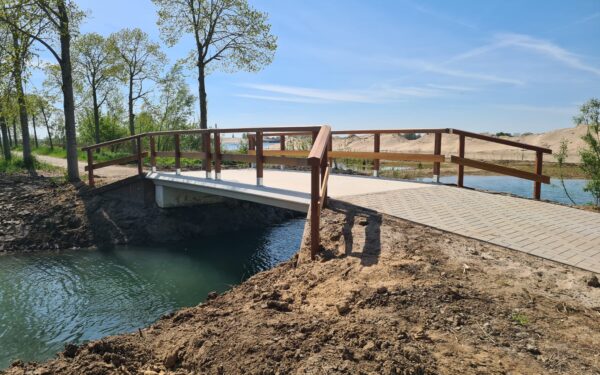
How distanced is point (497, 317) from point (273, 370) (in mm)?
1965

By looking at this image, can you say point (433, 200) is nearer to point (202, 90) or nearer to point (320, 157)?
point (320, 157)

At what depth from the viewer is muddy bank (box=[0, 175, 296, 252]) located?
10961mm

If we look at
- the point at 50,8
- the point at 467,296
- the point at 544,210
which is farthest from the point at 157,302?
the point at 50,8

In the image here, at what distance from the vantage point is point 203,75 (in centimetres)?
1727

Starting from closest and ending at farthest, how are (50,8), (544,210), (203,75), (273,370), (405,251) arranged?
(273,370) < (405,251) < (544,210) < (50,8) < (203,75)

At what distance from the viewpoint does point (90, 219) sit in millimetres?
11688

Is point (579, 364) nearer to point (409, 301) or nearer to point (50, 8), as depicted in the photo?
point (409, 301)

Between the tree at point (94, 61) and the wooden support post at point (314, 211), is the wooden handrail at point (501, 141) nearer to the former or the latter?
the wooden support post at point (314, 211)

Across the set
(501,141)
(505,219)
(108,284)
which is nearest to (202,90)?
(108,284)

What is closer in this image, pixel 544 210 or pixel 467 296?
pixel 467 296

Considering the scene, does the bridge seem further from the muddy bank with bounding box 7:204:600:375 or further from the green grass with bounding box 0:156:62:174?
the green grass with bounding box 0:156:62:174

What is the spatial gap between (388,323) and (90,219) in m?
10.5

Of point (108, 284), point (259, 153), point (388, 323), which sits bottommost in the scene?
point (108, 284)

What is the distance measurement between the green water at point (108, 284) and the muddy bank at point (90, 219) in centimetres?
55
